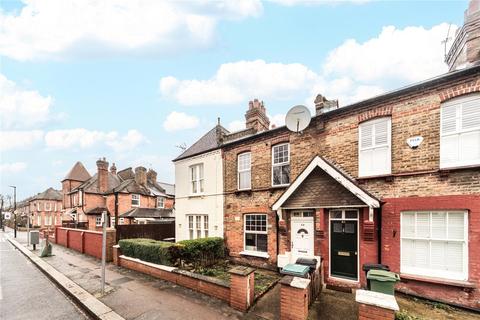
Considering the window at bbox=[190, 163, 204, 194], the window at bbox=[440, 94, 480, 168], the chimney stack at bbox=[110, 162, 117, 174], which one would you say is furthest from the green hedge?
the chimney stack at bbox=[110, 162, 117, 174]

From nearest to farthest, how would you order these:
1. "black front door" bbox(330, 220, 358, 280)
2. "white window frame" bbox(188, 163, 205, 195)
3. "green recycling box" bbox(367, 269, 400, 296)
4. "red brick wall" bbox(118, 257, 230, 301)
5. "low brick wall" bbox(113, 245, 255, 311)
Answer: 1. "green recycling box" bbox(367, 269, 400, 296)
2. "low brick wall" bbox(113, 245, 255, 311)
3. "red brick wall" bbox(118, 257, 230, 301)
4. "black front door" bbox(330, 220, 358, 280)
5. "white window frame" bbox(188, 163, 205, 195)

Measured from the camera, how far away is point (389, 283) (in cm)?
567

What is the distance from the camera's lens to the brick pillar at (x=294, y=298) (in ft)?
16.9

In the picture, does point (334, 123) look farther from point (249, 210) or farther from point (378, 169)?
point (249, 210)

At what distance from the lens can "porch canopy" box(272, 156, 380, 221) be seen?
7.61m

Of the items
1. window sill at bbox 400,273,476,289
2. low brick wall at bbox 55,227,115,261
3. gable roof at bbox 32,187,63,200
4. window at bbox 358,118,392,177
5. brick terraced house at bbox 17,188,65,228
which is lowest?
brick terraced house at bbox 17,188,65,228

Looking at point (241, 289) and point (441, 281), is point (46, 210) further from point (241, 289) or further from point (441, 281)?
point (441, 281)

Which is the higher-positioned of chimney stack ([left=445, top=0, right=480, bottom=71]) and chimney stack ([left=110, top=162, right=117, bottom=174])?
chimney stack ([left=445, top=0, right=480, bottom=71])

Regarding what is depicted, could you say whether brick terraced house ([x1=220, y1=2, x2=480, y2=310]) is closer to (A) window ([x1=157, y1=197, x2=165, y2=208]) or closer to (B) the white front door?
(B) the white front door

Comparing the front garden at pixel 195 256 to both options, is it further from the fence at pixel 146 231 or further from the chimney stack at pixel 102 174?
the chimney stack at pixel 102 174

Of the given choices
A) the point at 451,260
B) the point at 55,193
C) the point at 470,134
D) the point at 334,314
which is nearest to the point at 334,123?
the point at 470,134

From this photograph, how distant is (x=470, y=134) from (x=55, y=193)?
75618 millimetres

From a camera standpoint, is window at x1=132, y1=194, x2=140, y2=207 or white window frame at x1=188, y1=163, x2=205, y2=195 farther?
window at x1=132, y1=194, x2=140, y2=207

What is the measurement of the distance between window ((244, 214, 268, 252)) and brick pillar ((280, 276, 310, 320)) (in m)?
5.45
